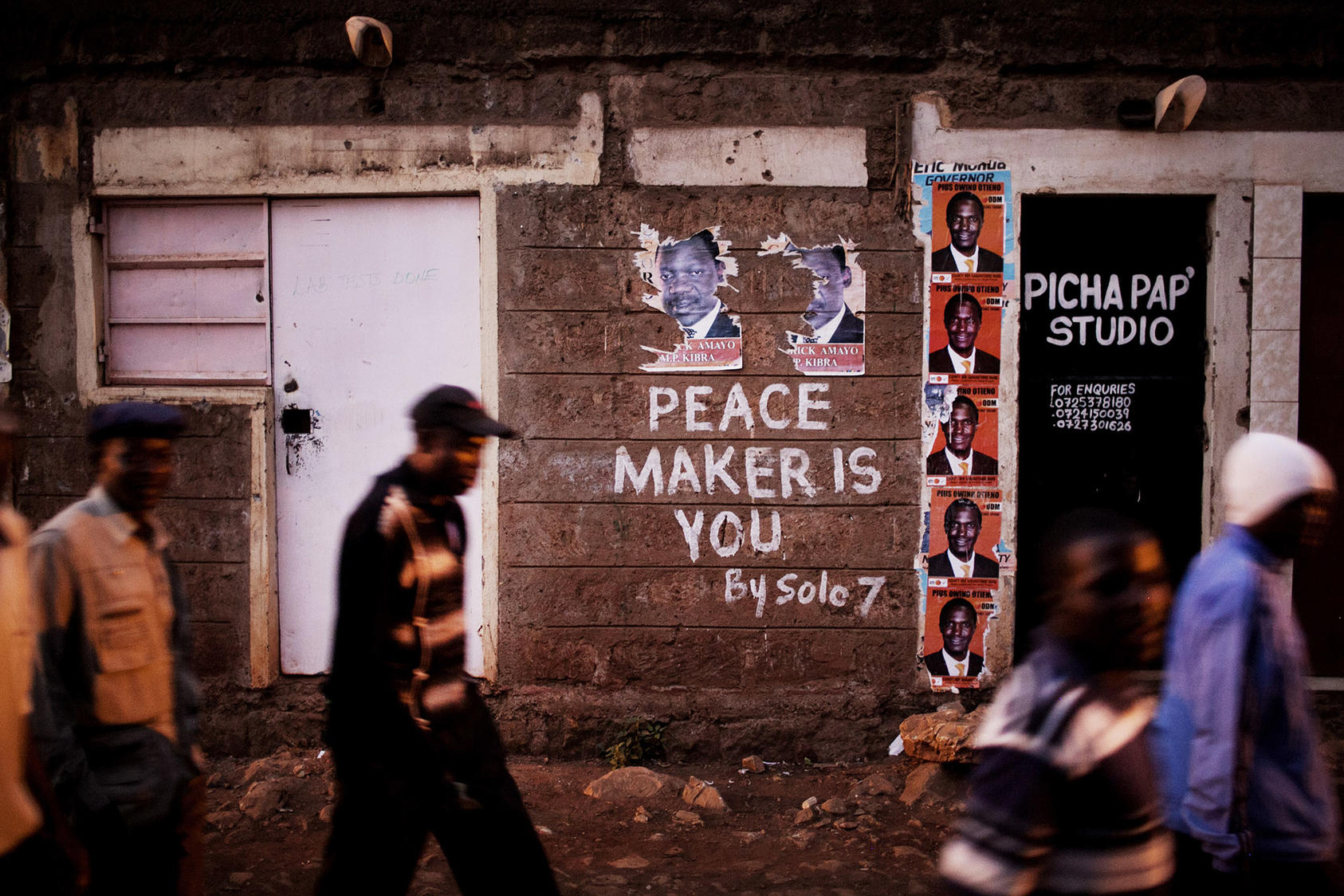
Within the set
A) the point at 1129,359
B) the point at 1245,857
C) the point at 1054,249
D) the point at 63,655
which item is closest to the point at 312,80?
the point at 63,655

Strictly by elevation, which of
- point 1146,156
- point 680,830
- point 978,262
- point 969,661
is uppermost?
point 1146,156

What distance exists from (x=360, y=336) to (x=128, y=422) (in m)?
2.47

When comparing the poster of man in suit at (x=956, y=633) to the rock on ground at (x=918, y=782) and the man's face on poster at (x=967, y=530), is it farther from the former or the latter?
the rock on ground at (x=918, y=782)

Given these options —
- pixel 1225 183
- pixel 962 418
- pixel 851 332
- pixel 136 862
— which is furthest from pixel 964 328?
pixel 136 862

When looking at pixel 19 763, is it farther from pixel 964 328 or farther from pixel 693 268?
pixel 964 328

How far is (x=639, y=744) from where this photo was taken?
14.8 feet

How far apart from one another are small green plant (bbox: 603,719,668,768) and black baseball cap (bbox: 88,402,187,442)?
2.90 metres

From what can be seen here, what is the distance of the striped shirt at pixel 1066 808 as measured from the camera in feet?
4.50

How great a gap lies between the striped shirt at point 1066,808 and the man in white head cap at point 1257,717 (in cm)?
62

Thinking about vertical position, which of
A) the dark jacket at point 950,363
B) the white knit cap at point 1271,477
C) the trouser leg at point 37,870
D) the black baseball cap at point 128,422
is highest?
the dark jacket at point 950,363

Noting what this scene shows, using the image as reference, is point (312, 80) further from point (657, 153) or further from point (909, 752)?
point (909, 752)

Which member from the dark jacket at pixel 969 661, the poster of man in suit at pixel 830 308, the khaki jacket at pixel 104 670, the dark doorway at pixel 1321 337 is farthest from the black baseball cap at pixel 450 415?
the dark doorway at pixel 1321 337

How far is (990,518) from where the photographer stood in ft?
14.9

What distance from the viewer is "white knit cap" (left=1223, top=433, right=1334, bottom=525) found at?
6.49ft
